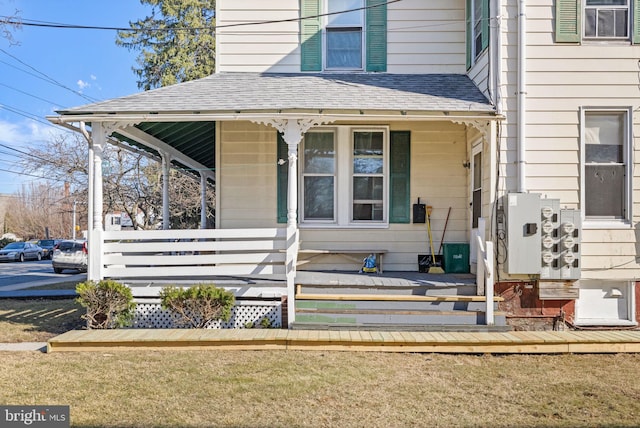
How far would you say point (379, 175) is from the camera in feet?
24.3

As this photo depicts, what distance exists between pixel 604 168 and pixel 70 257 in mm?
17523

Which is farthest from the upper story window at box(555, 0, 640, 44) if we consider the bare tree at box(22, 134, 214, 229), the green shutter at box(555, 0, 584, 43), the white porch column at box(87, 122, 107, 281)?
the bare tree at box(22, 134, 214, 229)

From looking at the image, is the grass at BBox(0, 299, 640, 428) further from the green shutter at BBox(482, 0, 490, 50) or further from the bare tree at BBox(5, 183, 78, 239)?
the bare tree at BBox(5, 183, 78, 239)

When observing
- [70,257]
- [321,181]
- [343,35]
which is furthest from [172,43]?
[321,181]

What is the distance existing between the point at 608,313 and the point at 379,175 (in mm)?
3848

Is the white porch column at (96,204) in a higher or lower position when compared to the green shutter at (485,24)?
lower

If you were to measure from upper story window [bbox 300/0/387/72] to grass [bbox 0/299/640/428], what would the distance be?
198 inches

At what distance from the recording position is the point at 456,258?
6977 millimetres

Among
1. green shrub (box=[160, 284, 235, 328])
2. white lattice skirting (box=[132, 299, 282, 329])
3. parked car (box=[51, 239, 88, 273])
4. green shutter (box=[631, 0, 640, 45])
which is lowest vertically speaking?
parked car (box=[51, 239, 88, 273])

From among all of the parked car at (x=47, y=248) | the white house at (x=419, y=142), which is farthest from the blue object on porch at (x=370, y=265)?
the parked car at (x=47, y=248)

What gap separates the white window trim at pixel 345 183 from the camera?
7.37m

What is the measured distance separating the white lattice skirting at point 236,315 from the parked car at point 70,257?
12.7m

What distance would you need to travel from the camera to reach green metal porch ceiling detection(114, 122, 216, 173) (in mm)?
7207

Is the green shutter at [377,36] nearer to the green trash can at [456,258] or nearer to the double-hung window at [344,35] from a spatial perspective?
the double-hung window at [344,35]
